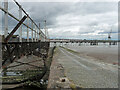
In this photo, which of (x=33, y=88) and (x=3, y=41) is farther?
(x=33, y=88)

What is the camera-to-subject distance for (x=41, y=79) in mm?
7426

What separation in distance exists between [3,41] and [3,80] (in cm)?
580

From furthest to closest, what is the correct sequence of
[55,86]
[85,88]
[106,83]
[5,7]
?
[106,83] → [85,88] → [55,86] → [5,7]

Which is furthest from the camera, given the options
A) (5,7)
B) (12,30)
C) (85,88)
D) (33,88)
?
(33,88)

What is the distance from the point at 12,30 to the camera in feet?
11.7

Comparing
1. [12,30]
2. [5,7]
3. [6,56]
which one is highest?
[5,7]

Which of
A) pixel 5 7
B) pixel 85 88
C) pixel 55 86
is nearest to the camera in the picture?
pixel 5 7

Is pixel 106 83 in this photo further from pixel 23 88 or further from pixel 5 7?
pixel 5 7

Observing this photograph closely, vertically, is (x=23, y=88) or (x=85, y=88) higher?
(x=85, y=88)

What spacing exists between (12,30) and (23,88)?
4614 millimetres

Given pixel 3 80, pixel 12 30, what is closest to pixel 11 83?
pixel 3 80

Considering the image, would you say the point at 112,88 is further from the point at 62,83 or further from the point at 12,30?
the point at 12,30

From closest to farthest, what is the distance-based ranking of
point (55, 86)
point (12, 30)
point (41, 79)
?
point (12, 30), point (55, 86), point (41, 79)

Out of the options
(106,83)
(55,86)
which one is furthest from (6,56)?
(106,83)
